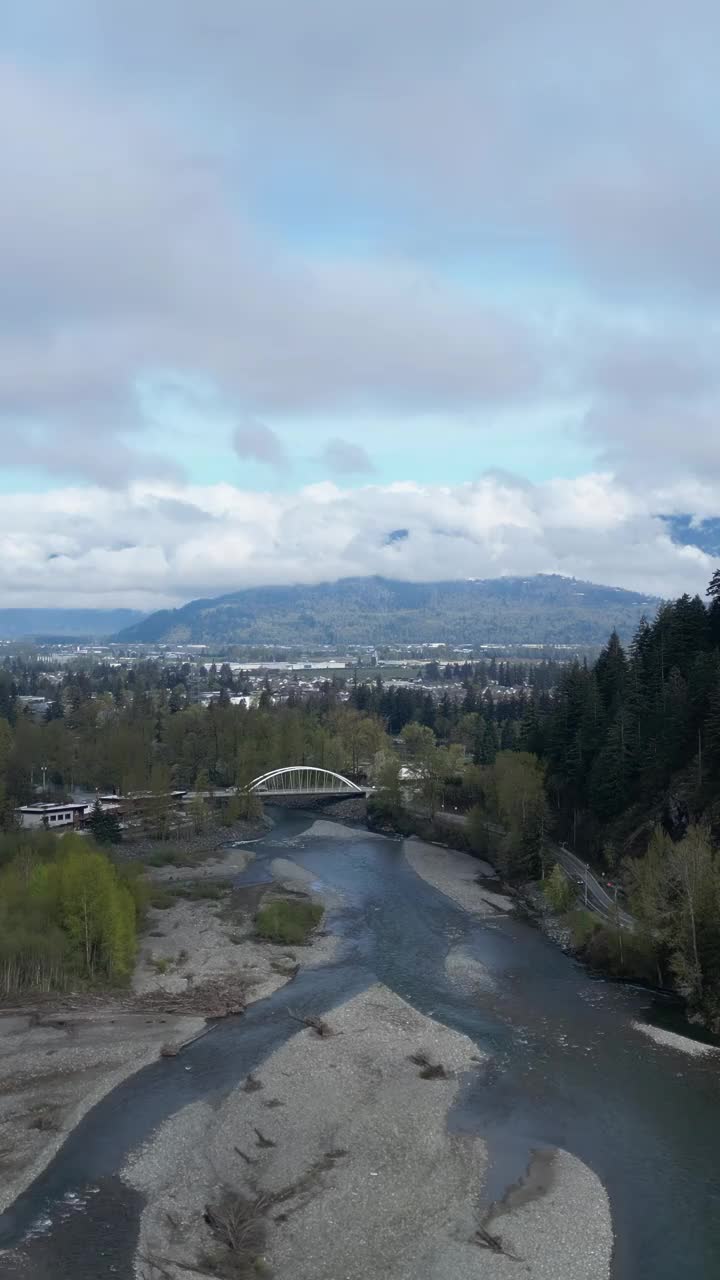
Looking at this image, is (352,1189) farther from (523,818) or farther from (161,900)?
(523,818)

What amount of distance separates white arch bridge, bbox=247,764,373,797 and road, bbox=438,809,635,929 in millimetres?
30085

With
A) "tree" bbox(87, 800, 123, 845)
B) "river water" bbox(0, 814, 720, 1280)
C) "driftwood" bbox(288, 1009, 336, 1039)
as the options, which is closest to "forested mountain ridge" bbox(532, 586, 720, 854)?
"river water" bbox(0, 814, 720, 1280)

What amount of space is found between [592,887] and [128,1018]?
31732 mm

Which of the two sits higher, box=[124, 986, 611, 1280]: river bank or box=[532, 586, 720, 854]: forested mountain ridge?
box=[532, 586, 720, 854]: forested mountain ridge

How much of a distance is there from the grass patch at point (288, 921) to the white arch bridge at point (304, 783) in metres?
40.7

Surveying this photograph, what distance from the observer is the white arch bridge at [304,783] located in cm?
10625

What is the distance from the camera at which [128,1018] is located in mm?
42406

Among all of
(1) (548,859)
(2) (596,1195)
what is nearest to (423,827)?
(1) (548,859)

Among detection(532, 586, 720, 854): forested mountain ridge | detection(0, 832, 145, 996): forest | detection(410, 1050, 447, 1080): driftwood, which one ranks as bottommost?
detection(410, 1050, 447, 1080): driftwood

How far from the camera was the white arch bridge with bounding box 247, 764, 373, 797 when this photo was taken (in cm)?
10625

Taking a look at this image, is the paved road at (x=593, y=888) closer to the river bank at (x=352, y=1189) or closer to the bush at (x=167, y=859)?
the river bank at (x=352, y=1189)

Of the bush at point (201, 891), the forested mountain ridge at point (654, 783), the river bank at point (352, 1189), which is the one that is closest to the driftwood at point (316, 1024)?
the river bank at point (352, 1189)

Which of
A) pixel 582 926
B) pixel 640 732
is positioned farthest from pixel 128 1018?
pixel 640 732

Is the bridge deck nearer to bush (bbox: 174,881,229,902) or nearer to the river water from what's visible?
bush (bbox: 174,881,229,902)
